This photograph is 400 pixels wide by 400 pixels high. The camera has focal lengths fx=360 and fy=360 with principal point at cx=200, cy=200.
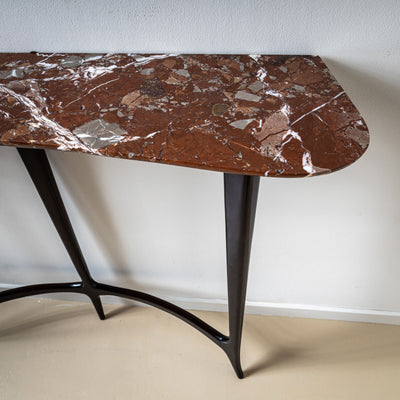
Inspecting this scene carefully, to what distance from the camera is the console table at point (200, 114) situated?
583mm

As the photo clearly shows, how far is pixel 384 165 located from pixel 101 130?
Answer: 2.36 feet

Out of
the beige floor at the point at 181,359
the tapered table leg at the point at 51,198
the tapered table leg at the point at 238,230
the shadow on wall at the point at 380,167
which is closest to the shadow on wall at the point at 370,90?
the shadow on wall at the point at 380,167

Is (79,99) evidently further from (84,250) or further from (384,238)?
(384,238)

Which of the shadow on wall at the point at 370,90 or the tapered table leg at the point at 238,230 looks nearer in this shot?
the tapered table leg at the point at 238,230

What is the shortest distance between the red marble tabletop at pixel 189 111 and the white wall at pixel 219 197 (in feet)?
0.18

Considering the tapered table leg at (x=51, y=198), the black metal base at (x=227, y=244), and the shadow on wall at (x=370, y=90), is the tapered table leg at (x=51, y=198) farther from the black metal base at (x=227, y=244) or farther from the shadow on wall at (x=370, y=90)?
the shadow on wall at (x=370, y=90)

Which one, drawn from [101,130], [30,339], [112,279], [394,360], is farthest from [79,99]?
[394,360]

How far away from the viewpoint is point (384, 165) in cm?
94

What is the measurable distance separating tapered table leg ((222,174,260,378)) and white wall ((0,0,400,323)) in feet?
0.85

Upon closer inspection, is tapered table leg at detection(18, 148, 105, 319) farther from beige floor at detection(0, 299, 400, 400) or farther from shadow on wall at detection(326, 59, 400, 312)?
shadow on wall at detection(326, 59, 400, 312)

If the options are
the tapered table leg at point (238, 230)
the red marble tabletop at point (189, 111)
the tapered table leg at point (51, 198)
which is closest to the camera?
the red marble tabletop at point (189, 111)

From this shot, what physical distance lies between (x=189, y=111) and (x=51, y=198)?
54 centimetres

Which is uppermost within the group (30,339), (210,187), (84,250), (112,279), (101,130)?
(101,130)

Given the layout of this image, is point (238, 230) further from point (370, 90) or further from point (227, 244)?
point (370, 90)
